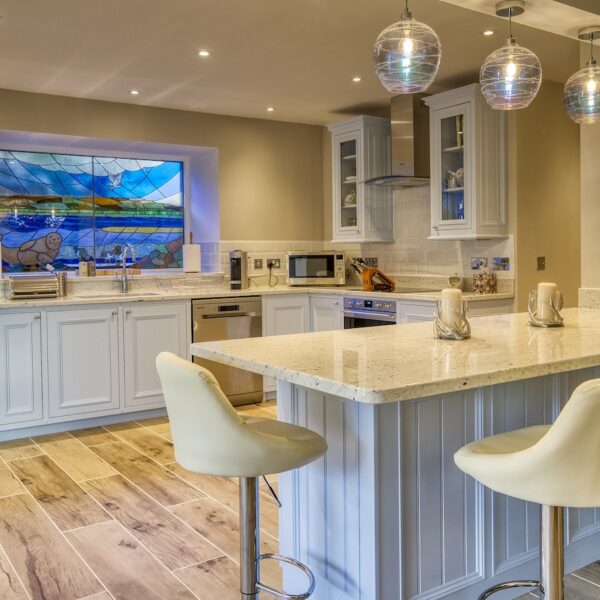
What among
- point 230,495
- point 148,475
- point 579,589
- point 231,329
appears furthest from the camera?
point 231,329

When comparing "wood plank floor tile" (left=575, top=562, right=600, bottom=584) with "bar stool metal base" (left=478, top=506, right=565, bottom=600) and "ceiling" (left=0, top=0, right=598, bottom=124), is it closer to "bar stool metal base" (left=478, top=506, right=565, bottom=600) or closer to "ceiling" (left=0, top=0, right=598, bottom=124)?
"bar stool metal base" (left=478, top=506, right=565, bottom=600)

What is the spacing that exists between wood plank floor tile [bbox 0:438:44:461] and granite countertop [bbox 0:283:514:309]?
0.90m

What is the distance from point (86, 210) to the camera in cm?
571

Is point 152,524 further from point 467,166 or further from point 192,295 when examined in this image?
point 467,166

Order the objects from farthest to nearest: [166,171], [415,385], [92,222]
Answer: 1. [166,171]
2. [92,222]
3. [415,385]

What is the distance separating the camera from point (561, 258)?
5.12 metres

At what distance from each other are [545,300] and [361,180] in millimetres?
3057

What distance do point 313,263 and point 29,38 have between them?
2.93 metres

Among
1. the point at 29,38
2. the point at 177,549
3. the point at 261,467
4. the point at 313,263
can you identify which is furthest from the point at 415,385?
the point at 313,263

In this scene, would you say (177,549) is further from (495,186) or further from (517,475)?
(495,186)

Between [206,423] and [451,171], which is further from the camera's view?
[451,171]

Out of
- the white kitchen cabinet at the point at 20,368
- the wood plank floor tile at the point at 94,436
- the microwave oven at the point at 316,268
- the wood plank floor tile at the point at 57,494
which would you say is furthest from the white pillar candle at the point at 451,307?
the microwave oven at the point at 316,268

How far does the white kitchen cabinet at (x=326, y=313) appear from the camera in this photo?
18.2 ft

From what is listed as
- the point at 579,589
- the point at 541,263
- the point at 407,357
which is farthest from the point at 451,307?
the point at 541,263
